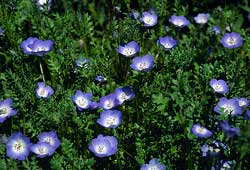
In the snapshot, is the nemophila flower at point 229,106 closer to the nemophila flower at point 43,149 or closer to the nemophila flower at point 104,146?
the nemophila flower at point 104,146

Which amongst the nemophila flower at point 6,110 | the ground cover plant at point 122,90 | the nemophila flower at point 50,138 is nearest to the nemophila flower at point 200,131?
the ground cover plant at point 122,90

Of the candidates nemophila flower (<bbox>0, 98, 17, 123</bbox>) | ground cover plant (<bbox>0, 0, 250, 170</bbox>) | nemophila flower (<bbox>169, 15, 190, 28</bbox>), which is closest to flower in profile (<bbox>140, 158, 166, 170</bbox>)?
ground cover plant (<bbox>0, 0, 250, 170</bbox>)

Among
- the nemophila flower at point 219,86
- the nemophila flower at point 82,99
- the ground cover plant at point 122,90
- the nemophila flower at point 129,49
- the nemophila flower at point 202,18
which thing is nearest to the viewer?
the ground cover plant at point 122,90

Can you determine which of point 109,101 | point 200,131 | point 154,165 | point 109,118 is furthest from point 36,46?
point 200,131

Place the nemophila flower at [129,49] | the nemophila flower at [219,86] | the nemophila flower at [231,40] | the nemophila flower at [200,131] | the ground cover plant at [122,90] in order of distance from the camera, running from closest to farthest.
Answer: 1. the nemophila flower at [200,131]
2. the ground cover plant at [122,90]
3. the nemophila flower at [219,86]
4. the nemophila flower at [129,49]
5. the nemophila flower at [231,40]

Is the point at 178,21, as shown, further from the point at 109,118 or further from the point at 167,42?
the point at 109,118

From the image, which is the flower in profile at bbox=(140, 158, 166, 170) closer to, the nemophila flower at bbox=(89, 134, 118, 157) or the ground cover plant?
the ground cover plant

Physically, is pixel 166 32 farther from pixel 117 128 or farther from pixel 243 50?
pixel 117 128

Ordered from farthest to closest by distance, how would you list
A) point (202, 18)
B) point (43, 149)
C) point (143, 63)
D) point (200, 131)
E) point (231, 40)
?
point (202, 18), point (231, 40), point (143, 63), point (43, 149), point (200, 131)
